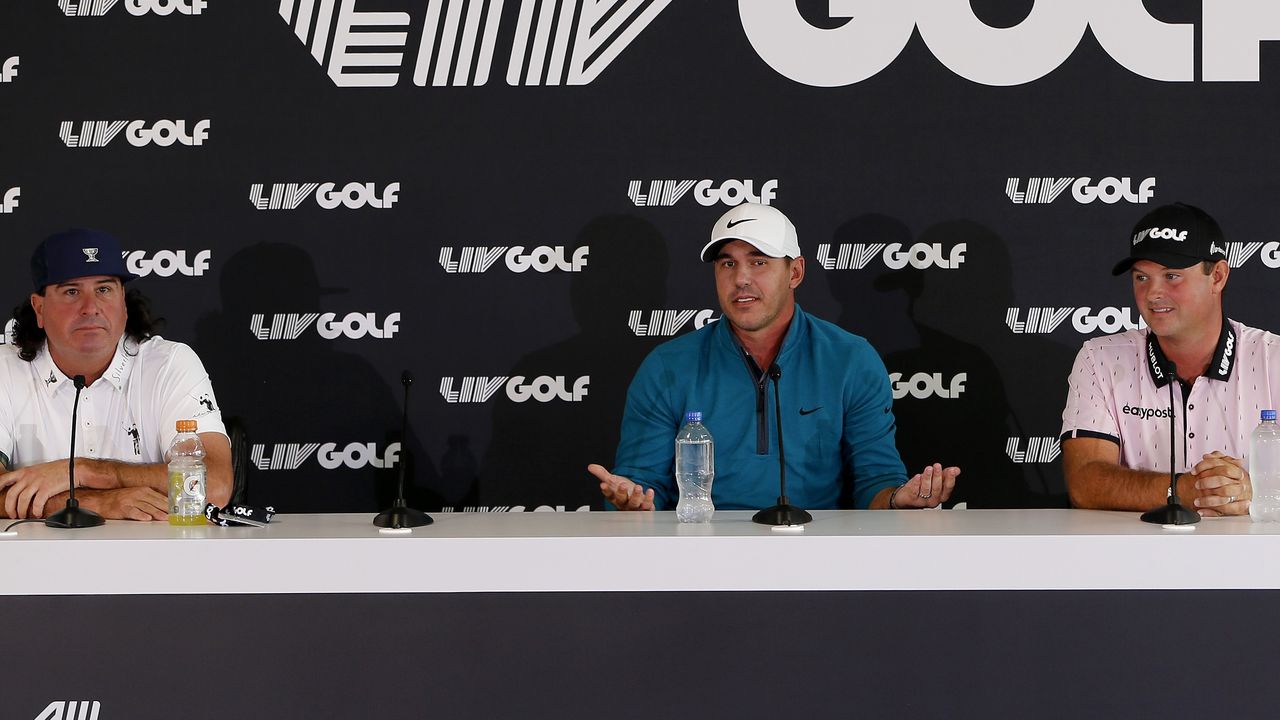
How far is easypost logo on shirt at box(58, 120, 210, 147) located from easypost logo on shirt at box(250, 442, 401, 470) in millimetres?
1042

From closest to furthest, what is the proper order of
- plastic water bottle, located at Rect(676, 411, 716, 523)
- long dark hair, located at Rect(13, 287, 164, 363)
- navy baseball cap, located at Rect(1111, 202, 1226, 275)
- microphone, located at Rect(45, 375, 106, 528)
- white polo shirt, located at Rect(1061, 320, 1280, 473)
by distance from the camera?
microphone, located at Rect(45, 375, 106, 528) → plastic water bottle, located at Rect(676, 411, 716, 523) → navy baseball cap, located at Rect(1111, 202, 1226, 275) → white polo shirt, located at Rect(1061, 320, 1280, 473) → long dark hair, located at Rect(13, 287, 164, 363)

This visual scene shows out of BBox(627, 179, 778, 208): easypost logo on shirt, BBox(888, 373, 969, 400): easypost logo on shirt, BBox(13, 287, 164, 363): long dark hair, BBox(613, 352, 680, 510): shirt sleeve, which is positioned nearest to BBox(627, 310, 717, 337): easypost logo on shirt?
BBox(627, 179, 778, 208): easypost logo on shirt

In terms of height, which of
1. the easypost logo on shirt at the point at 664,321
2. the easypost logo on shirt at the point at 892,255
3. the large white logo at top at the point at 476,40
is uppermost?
the large white logo at top at the point at 476,40

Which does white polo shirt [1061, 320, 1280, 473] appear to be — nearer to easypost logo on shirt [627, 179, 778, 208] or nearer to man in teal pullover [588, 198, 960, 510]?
man in teal pullover [588, 198, 960, 510]

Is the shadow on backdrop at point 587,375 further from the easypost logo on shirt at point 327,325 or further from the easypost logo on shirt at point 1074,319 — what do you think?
the easypost logo on shirt at point 1074,319

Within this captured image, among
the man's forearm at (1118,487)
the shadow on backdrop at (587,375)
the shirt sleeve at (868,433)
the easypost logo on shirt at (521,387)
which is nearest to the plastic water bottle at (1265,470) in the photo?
the man's forearm at (1118,487)

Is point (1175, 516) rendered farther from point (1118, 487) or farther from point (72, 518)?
point (72, 518)

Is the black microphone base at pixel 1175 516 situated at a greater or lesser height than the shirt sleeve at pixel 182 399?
lesser

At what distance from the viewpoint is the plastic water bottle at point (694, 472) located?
234 cm

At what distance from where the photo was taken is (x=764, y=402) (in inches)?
123

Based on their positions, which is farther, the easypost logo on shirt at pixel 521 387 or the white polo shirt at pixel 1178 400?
the easypost logo on shirt at pixel 521 387

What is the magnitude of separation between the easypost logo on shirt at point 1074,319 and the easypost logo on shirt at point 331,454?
6.84 feet

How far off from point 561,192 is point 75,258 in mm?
1512

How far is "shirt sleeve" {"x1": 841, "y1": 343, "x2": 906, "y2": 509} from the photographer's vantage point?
10.1 feet
